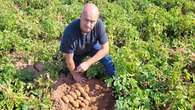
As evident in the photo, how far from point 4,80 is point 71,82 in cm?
97

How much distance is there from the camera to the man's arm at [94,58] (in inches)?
223

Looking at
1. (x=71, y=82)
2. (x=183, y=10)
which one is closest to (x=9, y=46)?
(x=71, y=82)

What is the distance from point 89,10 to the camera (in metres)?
5.21

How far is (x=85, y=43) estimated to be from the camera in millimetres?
5820

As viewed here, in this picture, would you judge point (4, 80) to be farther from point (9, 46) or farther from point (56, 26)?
point (56, 26)

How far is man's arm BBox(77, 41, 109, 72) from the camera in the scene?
5.65 m

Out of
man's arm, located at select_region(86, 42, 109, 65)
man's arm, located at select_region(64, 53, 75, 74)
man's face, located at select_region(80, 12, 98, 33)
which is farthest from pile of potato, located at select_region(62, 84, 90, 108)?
man's face, located at select_region(80, 12, 98, 33)

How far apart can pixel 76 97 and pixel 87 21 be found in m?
1.15

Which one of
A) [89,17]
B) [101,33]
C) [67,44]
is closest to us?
[89,17]

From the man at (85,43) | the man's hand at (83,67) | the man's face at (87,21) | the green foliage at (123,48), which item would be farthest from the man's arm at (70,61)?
the man's face at (87,21)

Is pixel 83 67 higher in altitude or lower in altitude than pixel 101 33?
lower

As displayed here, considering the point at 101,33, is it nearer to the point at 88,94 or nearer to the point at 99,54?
the point at 99,54

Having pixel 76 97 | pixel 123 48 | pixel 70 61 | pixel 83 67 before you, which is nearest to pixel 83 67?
pixel 83 67

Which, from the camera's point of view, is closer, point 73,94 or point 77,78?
point 73,94
